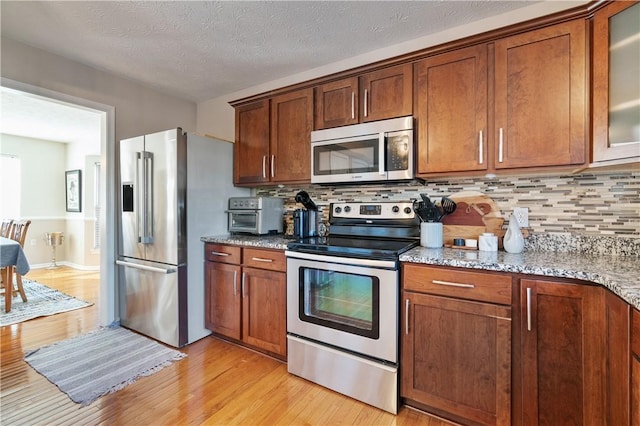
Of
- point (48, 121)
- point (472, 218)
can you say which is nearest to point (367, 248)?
point (472, 218)

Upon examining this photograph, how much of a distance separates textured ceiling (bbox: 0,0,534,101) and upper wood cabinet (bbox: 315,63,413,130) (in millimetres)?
338

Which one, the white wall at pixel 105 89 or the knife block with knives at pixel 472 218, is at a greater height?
the white wall at pixel 105 89

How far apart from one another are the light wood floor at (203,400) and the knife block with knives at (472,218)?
1147 mm

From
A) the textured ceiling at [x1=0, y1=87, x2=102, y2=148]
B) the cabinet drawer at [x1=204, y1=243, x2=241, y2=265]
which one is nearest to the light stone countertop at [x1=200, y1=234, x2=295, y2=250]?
the cabinet drawer at [x1=204, y1=243, x2=241, y2=265]

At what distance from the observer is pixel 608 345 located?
1.22m

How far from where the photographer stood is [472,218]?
6.80ft

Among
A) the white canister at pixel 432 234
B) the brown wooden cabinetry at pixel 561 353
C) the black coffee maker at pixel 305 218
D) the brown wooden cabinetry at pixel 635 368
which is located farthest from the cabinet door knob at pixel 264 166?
the brown wooden cabinetry at pixel 635 368

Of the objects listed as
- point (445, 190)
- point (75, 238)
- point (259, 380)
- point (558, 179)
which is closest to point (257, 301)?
point (259, 380)

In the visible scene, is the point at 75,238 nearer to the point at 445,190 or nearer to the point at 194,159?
the point at 194,159

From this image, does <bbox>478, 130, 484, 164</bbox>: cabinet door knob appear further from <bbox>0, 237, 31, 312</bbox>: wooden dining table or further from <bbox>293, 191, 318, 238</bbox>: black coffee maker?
<bbox>0, 237, 31, 312</bbox>: wooden dining table

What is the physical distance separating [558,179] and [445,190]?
65 centimetres

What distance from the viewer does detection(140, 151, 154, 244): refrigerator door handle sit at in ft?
8.54

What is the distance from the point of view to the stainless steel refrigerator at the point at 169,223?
2469 mm

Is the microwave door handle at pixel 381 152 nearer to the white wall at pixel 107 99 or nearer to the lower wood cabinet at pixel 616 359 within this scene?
the lower wood cabinet at pixel 616 359
